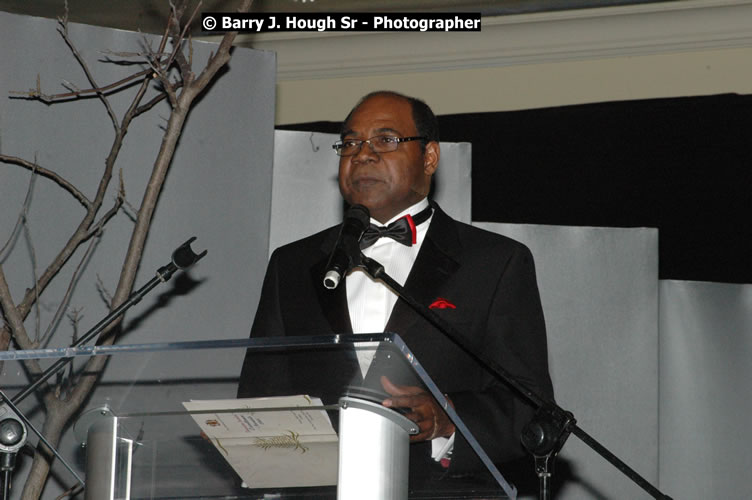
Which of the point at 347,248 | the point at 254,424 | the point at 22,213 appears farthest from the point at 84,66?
the point at 254,424

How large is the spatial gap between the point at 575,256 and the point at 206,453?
2.47 metres

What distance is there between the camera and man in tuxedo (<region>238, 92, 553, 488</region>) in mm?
2459

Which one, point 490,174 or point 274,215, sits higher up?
point 490,174

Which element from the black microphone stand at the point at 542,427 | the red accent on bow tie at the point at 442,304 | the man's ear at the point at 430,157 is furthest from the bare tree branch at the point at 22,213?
the black microphone stand at the point at 542,427

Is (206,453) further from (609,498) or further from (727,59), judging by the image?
(727,59)

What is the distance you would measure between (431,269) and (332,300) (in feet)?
0.80

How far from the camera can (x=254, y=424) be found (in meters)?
1.59

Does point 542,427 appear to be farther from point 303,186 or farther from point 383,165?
point 303,186

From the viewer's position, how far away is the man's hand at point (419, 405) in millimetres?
1548

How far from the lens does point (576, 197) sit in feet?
15.5

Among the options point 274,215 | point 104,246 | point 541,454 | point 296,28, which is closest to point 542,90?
point 296,28

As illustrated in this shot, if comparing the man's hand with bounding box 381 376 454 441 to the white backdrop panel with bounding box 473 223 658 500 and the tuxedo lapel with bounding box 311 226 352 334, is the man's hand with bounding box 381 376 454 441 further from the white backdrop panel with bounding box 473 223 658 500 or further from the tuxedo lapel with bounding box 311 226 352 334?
the white backdrop panel with bounding box 473 223 658 500

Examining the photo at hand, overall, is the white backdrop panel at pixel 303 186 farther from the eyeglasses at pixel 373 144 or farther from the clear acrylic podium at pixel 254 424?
the clear acrylic podium at pixel 254 424

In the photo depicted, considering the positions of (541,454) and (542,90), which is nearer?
(541,454)
